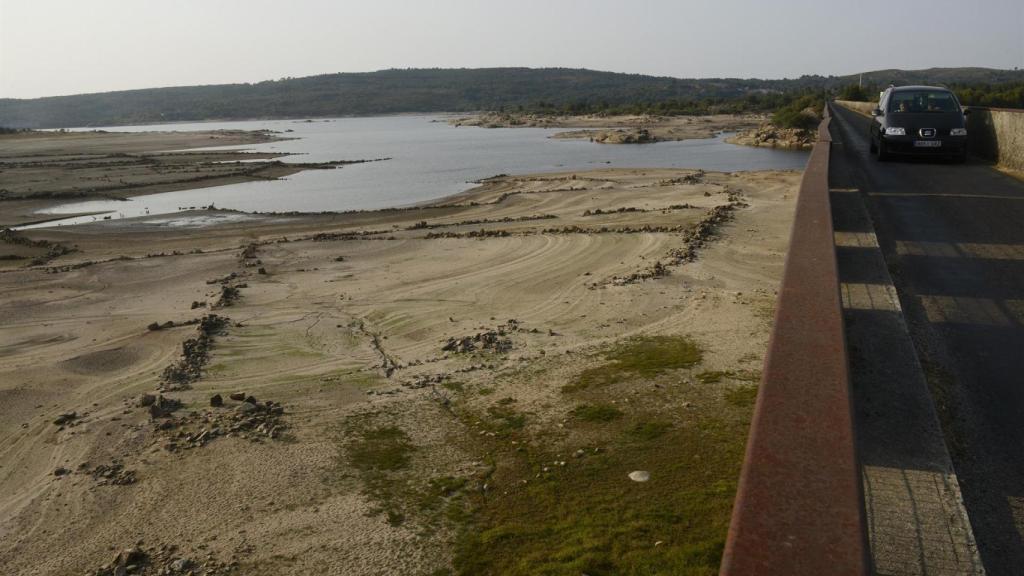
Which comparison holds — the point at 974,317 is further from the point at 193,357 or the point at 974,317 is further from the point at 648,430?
the point at 193,357

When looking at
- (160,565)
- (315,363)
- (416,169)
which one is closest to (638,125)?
(416,169)

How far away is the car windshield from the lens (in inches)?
635

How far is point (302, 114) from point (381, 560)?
187568 mm

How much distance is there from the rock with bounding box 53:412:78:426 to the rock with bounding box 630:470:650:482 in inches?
215

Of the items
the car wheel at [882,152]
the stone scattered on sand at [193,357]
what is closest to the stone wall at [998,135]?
the car wheel at [882,152]

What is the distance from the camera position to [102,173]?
38.2 meters

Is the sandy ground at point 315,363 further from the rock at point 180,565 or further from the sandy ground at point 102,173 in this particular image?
the sandy ground at point 102,173

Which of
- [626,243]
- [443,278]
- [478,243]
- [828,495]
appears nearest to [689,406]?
[828,495]

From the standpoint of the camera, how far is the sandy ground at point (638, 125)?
184 ft

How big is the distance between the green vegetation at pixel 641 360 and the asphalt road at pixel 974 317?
201 centimetres

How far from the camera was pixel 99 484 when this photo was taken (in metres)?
5.54

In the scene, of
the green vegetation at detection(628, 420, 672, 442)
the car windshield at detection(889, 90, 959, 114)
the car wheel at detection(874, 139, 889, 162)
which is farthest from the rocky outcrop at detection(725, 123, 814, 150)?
the green vegetation at detection(628, 420, 672, 442)

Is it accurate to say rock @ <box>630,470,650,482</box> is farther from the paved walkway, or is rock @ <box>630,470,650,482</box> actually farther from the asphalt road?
the asphalt road

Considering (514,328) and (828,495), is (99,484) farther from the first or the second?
(828,495)
